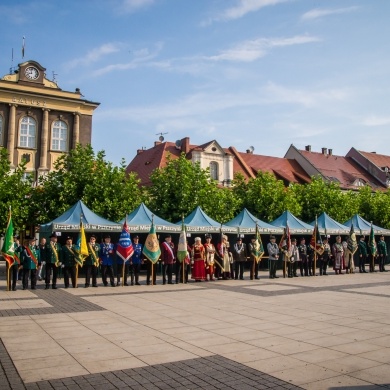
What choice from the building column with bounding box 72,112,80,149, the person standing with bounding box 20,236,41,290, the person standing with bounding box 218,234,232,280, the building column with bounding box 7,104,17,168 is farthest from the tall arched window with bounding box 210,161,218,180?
the person standing with bounding box 20,236,41,290

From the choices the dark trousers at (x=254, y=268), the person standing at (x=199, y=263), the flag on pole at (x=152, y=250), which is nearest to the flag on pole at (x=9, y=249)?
the flag on pole at (x=152, y=250)

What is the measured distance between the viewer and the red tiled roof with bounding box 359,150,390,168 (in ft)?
206

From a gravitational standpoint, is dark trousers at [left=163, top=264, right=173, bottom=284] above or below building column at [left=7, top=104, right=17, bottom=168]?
below

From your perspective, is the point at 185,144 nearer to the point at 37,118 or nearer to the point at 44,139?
the point at 44,139

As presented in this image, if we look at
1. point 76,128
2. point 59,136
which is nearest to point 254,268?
point 76,128

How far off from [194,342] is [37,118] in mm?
36314

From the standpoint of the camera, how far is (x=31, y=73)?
3984 centimetres

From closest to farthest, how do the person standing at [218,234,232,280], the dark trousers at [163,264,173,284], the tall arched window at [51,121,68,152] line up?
the dark trousers at [163,264,173,284], the person standing at [218,234,232,280], the tall arched window at [51,121,68,152]

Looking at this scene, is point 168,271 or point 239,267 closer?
point 168,271

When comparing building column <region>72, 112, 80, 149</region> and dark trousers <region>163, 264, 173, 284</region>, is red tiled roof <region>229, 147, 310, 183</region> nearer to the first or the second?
building column <region>72, 112, 80, 149</region>

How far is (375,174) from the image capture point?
Result: 6069cm

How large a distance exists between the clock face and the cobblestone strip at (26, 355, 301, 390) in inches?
1517

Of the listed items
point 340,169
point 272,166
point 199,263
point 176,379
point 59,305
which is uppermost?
point 340,169

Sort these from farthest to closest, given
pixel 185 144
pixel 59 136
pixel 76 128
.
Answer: pixel 185 144
pixel 76 128
pixel 59 136
